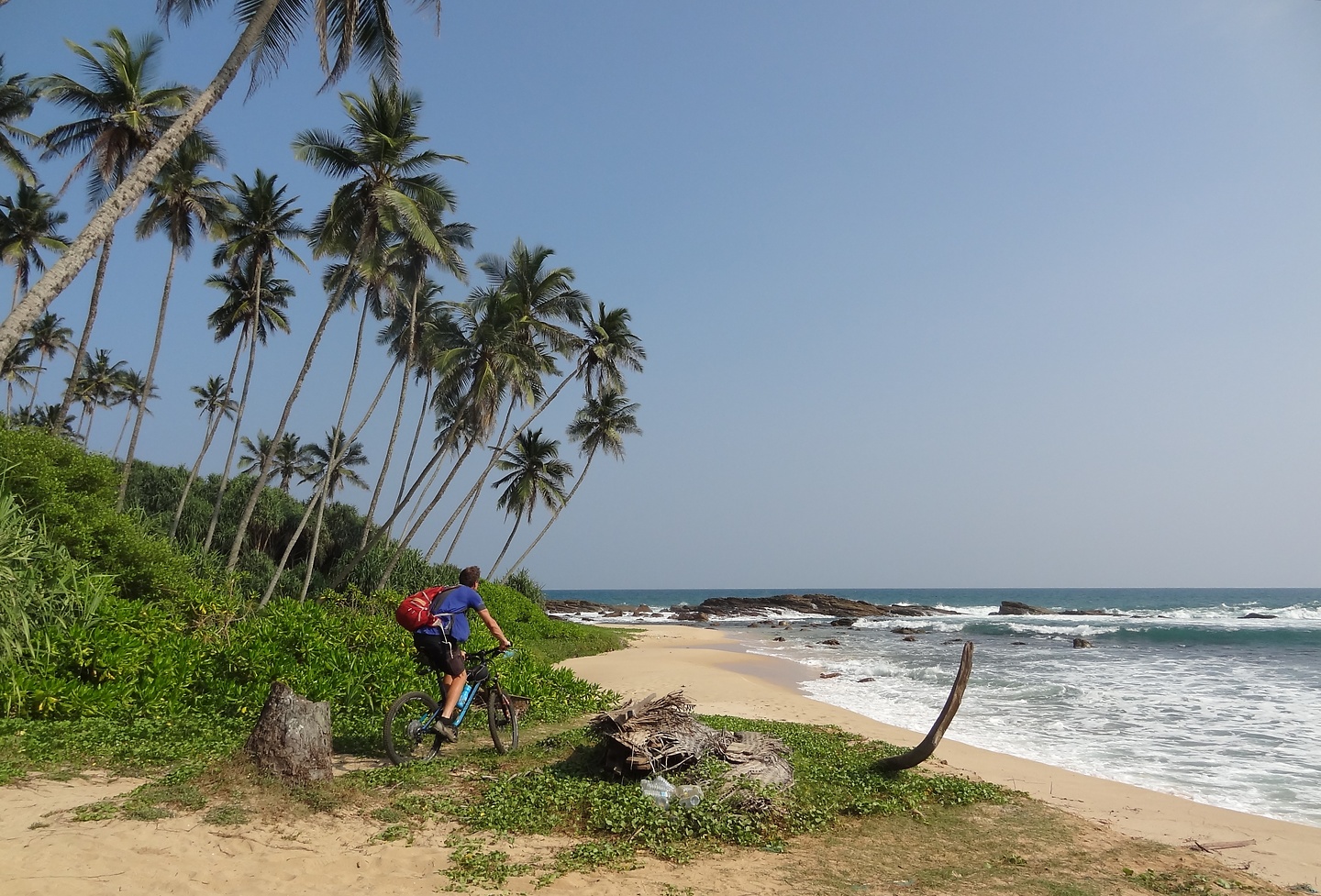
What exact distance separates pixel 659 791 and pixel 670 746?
0.50m

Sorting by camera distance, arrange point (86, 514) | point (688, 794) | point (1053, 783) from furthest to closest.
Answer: point (86, 514) → point (1053, 783) → point (688, 794)

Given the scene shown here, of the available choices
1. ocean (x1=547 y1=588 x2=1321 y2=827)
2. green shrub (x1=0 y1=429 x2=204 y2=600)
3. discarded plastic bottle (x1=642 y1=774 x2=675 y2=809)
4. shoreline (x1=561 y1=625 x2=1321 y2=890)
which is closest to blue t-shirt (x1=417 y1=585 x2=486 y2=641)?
discarded plastic bottle (x1=642 y1=774 x2=675 y2=809)

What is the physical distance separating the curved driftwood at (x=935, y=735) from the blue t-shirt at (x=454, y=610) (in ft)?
14.9

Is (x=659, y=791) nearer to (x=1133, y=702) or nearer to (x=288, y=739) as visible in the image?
(x=288, y=739)

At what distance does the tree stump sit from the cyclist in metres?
1.07

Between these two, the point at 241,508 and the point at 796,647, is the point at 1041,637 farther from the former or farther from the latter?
the point at 241,508

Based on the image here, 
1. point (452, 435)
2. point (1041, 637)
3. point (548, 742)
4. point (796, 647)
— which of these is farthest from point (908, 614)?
point (548, 742)

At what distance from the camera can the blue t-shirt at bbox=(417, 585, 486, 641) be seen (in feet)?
21.8

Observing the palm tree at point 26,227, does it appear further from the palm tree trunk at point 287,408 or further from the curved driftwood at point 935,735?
the curved driftwood at point 935,735

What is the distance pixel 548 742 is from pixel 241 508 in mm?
20754

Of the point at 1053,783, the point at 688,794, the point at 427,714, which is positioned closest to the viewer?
the point at 688,794

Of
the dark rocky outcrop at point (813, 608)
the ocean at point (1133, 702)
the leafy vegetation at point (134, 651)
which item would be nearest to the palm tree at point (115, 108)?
the leafy vegetation at point (134, 651)

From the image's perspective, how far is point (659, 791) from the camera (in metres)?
6.14

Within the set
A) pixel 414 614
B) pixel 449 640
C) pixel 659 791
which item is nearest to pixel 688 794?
pixel 659 791
